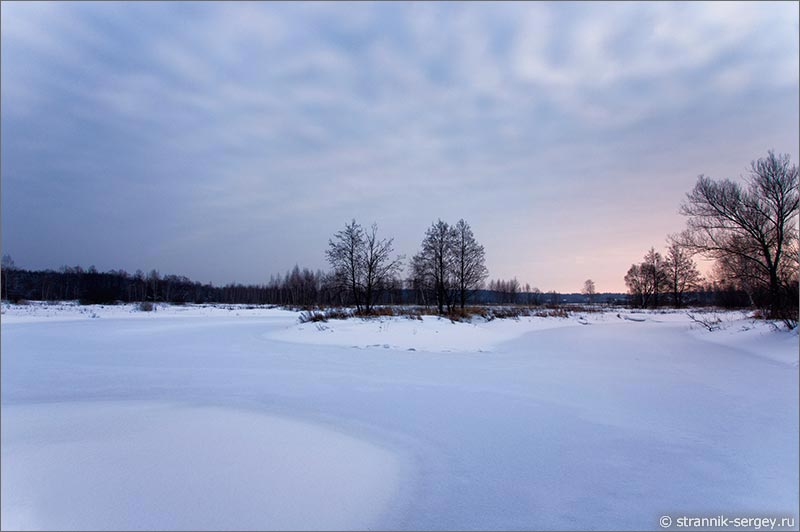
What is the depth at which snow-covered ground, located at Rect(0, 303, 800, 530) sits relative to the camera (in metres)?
2.13

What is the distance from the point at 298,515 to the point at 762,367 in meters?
9.63

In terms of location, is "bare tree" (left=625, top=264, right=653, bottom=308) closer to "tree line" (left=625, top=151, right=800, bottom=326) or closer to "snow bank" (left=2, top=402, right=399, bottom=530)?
"tree line" (left=625, top=151, right=800, bottom=326)

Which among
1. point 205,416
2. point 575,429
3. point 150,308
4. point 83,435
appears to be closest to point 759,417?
point 575,429

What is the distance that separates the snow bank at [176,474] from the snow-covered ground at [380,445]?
0.01m

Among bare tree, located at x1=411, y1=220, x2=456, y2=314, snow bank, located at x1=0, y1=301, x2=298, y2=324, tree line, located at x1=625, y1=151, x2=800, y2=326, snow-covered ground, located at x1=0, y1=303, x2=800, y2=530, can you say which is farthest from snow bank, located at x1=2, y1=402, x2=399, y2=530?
bare tree, located at x1=411, y1=220, x2=456, y2=314

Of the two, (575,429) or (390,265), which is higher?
(390,265)

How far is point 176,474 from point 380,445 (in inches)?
67.7

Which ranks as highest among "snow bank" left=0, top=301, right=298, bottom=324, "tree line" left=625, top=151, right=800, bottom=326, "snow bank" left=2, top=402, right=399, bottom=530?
"tree line" left=625, top=151, right=800, bottom=326

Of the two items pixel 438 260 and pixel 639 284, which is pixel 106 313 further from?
pixel 639 284

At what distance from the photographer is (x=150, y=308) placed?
103 ft

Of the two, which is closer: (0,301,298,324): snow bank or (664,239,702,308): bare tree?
(0,301,298,324): snow bank

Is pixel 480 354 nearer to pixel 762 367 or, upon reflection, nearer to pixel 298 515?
pixel 762 367

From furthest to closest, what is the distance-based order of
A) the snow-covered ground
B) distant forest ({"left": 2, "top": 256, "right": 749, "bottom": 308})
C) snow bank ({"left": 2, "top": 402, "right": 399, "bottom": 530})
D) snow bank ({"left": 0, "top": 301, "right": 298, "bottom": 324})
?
distant forest ({"left": 2, "top": 256, "right": 749, "bottom": 308}) < snow bank ({"left": 0, "top": 301, "right": 298, "bottom": 324}) < the snow-covered ground < snow bank ({"left": 2, "top": 402, "right": 399, "bottom": 530})

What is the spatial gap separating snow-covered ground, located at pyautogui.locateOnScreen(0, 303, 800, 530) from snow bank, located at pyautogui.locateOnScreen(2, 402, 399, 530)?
0.04 feet
